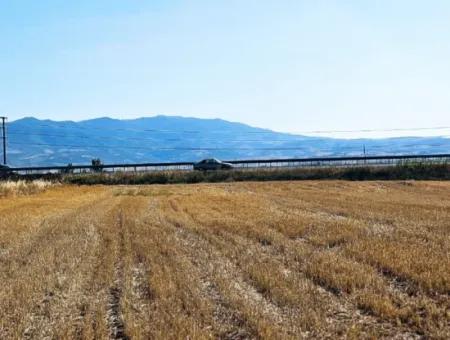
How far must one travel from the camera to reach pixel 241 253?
44.9ft

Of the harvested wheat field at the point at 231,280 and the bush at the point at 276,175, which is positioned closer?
the harvested wheat field at the point at 231,280

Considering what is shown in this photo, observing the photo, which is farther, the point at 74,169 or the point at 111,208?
the point at 74,169

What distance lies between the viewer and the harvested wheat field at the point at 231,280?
818 cm

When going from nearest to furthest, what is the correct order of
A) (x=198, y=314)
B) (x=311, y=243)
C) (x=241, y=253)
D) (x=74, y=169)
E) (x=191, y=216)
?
(x=198, y=314), (x=241, y=253), (x=311, y=243), (x=191, y=216), (x=74, y=169)

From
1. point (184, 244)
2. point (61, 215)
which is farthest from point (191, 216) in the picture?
point (184, 244)

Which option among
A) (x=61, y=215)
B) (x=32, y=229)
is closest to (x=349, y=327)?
(x=32, y=229)

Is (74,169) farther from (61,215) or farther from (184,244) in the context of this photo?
(184,244)

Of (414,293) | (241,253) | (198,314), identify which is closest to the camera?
(198,314)

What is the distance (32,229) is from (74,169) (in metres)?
59.3

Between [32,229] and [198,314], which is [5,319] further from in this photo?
[32,229]

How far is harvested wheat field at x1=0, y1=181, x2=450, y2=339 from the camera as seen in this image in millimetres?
8180

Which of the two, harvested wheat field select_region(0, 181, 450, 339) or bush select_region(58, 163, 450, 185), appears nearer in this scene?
harvested wheat field select_region(0, 181, 450, 339)

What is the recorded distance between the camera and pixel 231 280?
1087 cm

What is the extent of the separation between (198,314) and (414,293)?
11.1 feet
